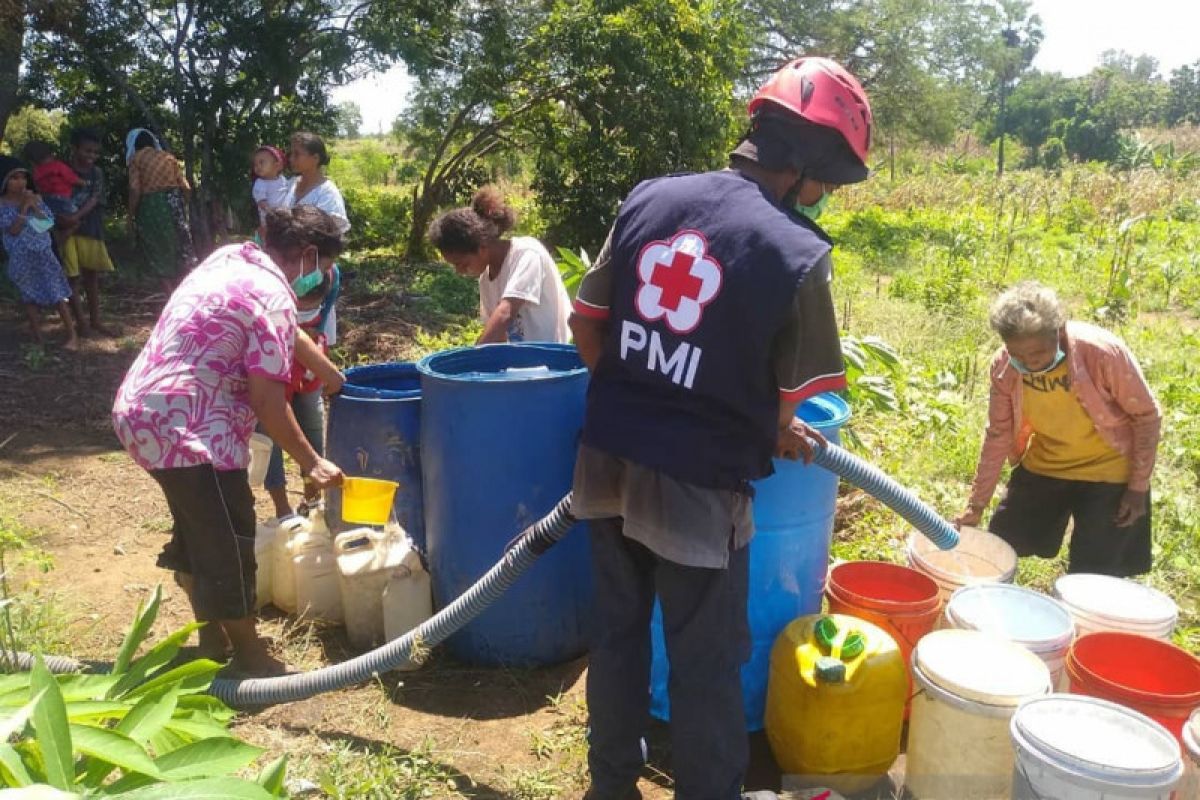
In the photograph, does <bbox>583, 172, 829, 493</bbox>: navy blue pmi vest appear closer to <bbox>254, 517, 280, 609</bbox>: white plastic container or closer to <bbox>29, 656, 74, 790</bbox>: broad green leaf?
<bbox>29, 656, 74, 790</bbox>: broad green leaf

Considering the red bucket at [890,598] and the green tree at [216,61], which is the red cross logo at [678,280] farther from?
the green tree at [216,61]

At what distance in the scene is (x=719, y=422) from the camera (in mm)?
2059

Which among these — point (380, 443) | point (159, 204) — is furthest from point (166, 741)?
point (159, 204)

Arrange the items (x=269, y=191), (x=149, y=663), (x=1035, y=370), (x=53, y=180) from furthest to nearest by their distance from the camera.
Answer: (x=53, y=180) → (x=269, y=191) → (x=1035, y=370) → (x=149, y=663)

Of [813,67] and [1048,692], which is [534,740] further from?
[813,67]

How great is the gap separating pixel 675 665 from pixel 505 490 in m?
1.04

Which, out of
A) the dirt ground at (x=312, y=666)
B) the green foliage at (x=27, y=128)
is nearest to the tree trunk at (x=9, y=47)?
the dirt ground at (x=312, y=666)

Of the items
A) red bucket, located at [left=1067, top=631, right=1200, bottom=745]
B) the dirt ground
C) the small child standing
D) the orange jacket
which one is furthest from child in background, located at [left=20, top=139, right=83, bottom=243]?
red bucket, located at [left=1067, top=631, right=1200, bottom=745]

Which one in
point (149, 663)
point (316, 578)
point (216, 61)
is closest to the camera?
point (149, 663)

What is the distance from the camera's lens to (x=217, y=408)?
2822 mm

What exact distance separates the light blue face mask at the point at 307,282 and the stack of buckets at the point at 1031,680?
7.29ft

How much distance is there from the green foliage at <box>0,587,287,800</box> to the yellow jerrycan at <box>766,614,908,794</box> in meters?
1.59

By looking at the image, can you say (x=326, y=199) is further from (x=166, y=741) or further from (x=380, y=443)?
(x=166, y=741)

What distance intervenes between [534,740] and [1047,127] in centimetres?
5955
